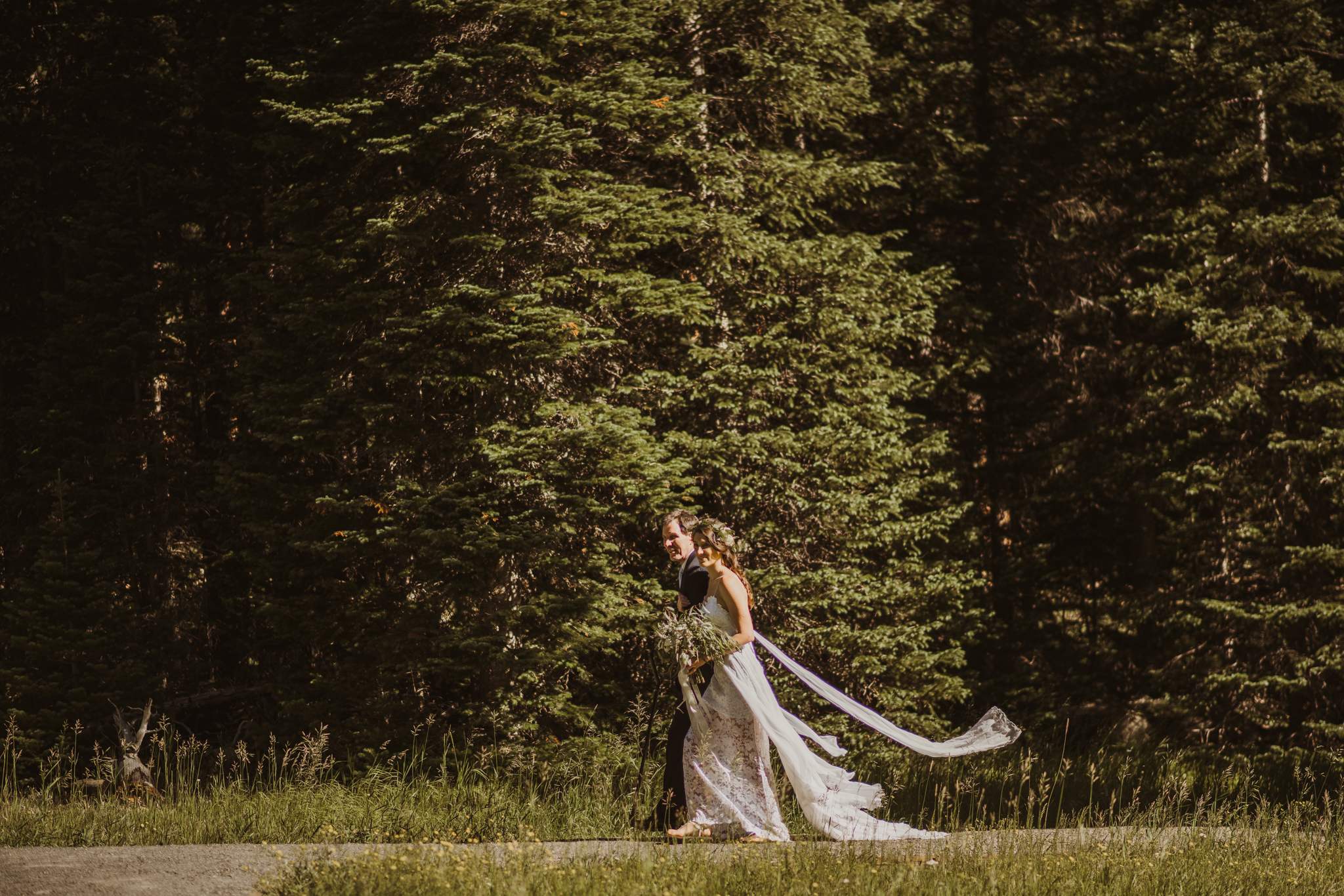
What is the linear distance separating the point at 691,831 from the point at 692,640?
42.8 inches

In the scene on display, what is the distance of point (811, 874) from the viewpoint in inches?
195

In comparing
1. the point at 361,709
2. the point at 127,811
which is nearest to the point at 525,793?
the point at 127,811

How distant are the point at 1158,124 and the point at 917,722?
24.7 feet

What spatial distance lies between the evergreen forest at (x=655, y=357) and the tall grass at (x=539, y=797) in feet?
2.27

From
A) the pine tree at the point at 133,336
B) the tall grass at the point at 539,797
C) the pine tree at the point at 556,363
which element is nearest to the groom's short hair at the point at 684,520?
the tall grass at the point at 539,797

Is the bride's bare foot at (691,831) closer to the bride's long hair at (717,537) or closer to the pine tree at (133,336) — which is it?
the bride's long hair at (717,537)

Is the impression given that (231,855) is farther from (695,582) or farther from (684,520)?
(684,520)

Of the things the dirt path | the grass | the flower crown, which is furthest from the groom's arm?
the grass

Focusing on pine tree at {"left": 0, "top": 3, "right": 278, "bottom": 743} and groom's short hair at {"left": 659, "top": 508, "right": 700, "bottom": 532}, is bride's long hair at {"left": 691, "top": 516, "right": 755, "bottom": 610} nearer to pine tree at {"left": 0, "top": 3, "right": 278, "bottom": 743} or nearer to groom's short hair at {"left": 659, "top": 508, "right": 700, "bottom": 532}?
groom's short hair at {"left": 659, "top": 508, "right": 700, "bottom": 532}

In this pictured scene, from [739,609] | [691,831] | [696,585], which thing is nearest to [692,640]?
[739,609]

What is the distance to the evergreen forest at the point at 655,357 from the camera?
32.8ft

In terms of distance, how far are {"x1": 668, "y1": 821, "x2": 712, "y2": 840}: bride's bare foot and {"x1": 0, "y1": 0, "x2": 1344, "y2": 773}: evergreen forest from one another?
3404 millimetres

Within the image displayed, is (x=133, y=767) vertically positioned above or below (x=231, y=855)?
below

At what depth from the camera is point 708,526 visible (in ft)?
21.1
